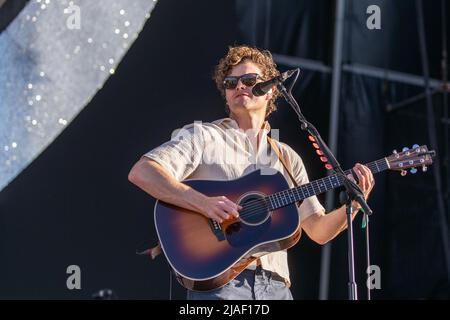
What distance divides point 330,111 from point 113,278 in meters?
1.68

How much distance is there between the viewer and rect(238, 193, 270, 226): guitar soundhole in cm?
377

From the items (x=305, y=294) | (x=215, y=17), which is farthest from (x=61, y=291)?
(x=215, y=17)

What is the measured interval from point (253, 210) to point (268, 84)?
1.86 feet

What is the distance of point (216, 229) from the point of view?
373cm

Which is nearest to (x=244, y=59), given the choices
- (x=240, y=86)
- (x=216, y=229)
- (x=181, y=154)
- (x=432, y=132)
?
(x=240, y=86)

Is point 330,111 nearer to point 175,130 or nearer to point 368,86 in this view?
point 368,86

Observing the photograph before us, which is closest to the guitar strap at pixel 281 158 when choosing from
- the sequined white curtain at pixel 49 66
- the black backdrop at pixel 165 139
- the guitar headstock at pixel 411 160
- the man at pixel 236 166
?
the man at pixel 236 166

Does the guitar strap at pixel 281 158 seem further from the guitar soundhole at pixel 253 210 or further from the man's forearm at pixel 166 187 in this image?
the man's forearm at pixel 166 187

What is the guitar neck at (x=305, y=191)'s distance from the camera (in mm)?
3824

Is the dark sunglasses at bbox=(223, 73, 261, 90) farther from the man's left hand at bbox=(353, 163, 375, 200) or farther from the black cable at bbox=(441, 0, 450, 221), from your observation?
the black cable at bbox=(441, 0, 450, 221)
